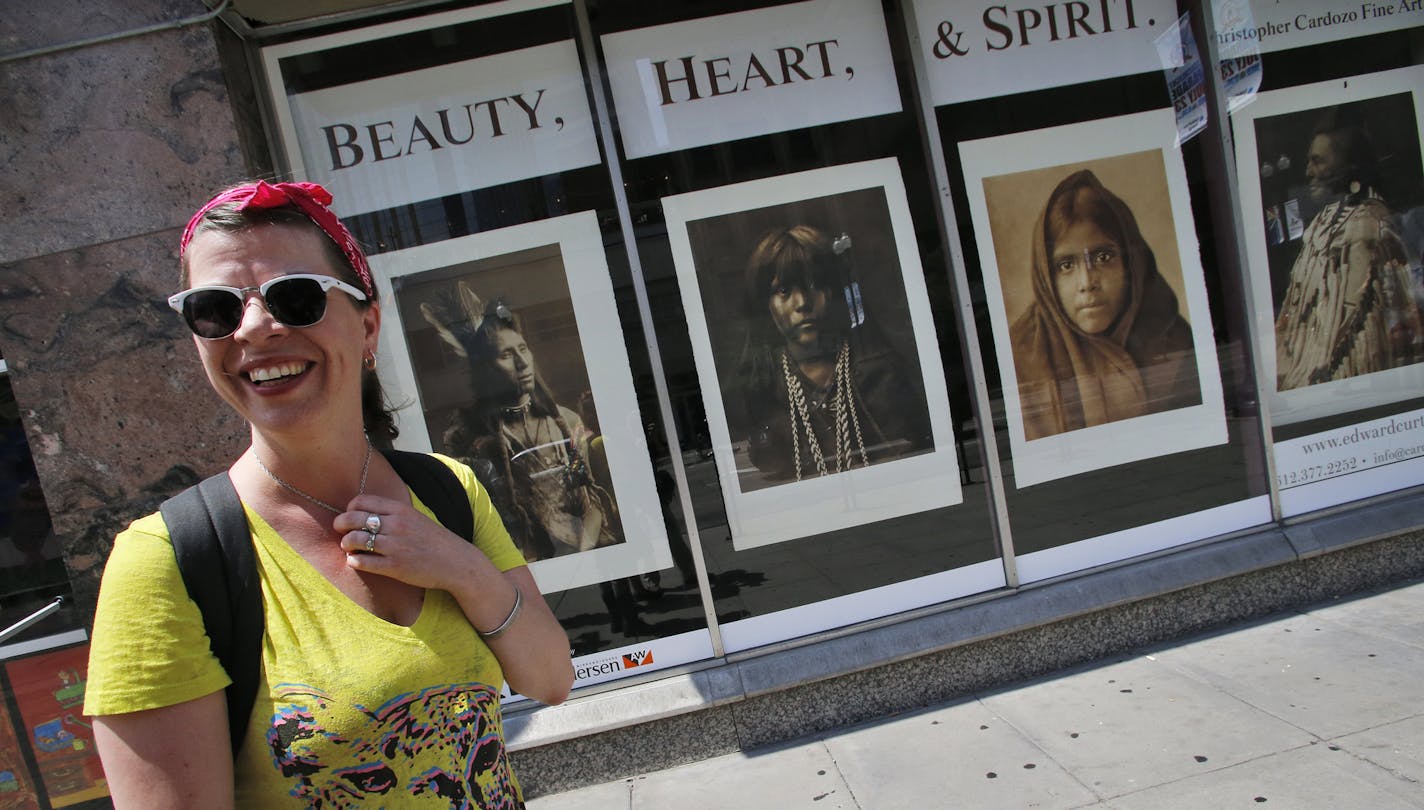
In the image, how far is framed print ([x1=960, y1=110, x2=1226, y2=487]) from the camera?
4.20m

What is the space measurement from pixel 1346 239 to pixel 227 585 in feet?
18.4

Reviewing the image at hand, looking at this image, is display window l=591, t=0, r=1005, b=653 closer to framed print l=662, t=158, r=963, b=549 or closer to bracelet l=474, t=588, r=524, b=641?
framed print l=662, t=158, r=963, b=549

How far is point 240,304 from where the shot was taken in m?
1.24

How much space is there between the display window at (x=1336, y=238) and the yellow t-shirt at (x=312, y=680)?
467 cm

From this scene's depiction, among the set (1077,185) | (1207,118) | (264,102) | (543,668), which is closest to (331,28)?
(264,102)

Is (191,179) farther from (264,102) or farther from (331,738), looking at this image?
(331,738)

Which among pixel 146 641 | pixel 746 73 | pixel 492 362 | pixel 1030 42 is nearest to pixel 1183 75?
pixel 1030 42

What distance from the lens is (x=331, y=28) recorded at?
3.73 m

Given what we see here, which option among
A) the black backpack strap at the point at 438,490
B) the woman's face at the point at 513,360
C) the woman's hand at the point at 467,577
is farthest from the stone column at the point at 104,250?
the woman's hand at the point at 467,577

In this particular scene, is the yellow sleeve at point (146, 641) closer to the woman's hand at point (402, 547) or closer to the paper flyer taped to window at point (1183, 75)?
the woman's hand at point (402, 547)

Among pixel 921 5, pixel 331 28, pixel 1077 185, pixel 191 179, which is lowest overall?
pixel 1077 185

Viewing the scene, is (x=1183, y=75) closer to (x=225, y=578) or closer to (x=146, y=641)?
(x=225, y=578)

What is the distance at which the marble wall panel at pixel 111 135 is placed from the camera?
325cm

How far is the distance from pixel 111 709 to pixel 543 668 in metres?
0.67
